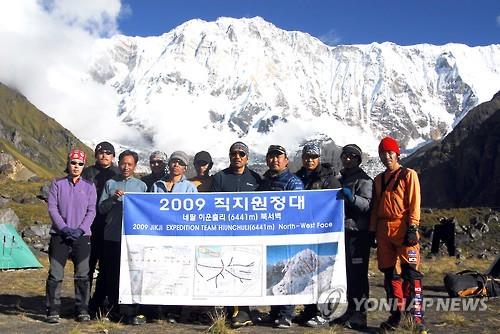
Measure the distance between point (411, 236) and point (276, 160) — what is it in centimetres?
247

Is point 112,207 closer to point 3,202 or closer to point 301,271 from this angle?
point 301,271

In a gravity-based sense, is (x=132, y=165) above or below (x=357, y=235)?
above

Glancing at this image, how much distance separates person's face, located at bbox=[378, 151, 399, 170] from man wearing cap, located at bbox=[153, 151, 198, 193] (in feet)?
10.4

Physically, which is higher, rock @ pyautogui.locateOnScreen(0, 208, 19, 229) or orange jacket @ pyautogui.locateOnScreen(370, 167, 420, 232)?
rock @ pyautogui.locateOnScreen(0, 208, 19, 229)

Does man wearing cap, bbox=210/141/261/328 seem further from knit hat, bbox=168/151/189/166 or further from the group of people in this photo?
knit hat, bbox=168/151/189/166

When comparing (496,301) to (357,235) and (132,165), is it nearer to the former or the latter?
(357,235)

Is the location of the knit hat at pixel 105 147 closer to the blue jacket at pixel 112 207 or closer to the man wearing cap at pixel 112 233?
the man wearing cap at pixel 112 233

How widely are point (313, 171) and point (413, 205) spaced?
1848 millimetres

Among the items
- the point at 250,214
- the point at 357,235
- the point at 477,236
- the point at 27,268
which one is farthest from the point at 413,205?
the point at 477,236

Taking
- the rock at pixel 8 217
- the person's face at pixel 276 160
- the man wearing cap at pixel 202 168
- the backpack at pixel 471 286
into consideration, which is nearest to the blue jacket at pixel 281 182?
the person's face at pixel 276 160

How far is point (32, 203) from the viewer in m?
34.1

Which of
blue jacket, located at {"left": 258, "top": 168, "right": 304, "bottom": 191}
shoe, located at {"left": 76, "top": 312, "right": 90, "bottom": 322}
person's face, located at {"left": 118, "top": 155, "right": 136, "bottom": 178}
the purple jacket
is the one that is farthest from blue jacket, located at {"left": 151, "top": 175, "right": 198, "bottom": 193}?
shoe, located at {"left": 76, "top": 312, "right": 90, "bottom": 322}

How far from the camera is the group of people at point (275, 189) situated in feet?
27.9

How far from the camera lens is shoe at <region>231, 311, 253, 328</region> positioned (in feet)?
28.6
